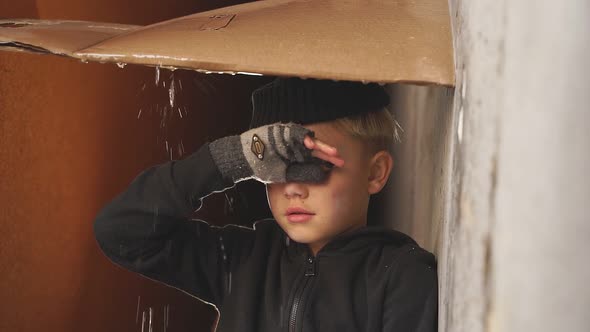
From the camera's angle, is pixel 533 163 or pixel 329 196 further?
pixel 329 196

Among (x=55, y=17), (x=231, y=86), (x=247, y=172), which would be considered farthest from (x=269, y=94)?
(x=231, y=86)

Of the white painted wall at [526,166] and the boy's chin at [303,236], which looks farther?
the boy's chin at [303,236]

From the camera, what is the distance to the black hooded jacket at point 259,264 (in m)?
1.02

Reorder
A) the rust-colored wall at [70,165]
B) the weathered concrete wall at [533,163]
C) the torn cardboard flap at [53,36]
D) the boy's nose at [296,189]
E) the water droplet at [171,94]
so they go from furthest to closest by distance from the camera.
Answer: the water droplet at [171,94] → the rust-colored wall at [70,165] → the boy's nose at [296,189] → the torn cardboard flap at [53,36] → the weathered concrete wall at [533,163]

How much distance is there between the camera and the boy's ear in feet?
3.61

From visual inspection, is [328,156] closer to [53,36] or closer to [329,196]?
[329,196]

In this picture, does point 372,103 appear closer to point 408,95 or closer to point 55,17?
point 408,95

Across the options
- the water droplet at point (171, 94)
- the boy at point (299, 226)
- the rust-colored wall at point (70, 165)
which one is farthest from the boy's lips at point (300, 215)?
the water droplet at point (171, 94)

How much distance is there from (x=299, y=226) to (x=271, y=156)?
10 cm

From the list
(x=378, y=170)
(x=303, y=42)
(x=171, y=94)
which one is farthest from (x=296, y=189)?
(x=171, y=94)

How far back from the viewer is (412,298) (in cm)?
98

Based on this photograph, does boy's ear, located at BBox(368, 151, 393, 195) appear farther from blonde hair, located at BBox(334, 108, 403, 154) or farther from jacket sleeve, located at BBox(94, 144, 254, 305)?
jacket sleeve, located at BBox(94, 144, 254, 305)

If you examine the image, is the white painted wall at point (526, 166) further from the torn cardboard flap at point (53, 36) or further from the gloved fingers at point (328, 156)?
the torn cardboard flap at point (53, 36)

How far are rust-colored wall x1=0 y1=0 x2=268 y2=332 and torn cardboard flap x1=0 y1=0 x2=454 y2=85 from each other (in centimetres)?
46
